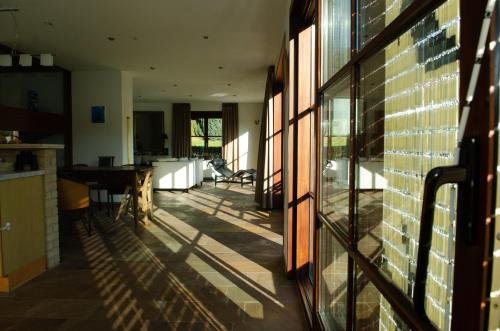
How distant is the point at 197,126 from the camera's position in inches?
529

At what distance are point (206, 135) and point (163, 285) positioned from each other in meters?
10.6

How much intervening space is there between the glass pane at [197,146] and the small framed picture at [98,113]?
5602 millimetres

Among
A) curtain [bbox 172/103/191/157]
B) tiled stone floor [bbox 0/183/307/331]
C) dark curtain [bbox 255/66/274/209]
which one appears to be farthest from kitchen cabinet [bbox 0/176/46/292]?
curtain [bbox 172/103/191/157]

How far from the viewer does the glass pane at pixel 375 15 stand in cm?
99

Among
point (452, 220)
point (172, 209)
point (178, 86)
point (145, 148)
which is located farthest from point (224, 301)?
point (145, 148)

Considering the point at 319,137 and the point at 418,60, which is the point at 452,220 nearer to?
the point at 418,60

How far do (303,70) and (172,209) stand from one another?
464 centimetres

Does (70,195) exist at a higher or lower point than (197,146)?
lower

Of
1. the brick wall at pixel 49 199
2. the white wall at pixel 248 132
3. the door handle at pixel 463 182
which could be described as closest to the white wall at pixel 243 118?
the white wall at pixel 248 132

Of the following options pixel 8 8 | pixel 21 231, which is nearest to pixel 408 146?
pixel 21 231

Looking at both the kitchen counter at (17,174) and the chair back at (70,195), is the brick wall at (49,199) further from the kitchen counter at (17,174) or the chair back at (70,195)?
the chair back at (70,195)

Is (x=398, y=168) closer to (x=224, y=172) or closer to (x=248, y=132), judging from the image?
(x=224, y=172)

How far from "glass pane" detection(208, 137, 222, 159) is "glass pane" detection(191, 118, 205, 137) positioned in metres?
0.44

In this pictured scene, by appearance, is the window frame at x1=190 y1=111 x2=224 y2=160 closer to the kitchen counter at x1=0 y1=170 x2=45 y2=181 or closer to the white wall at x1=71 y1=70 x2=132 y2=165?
the white wall at x1=71 y1=70 x2=132 y2=165
